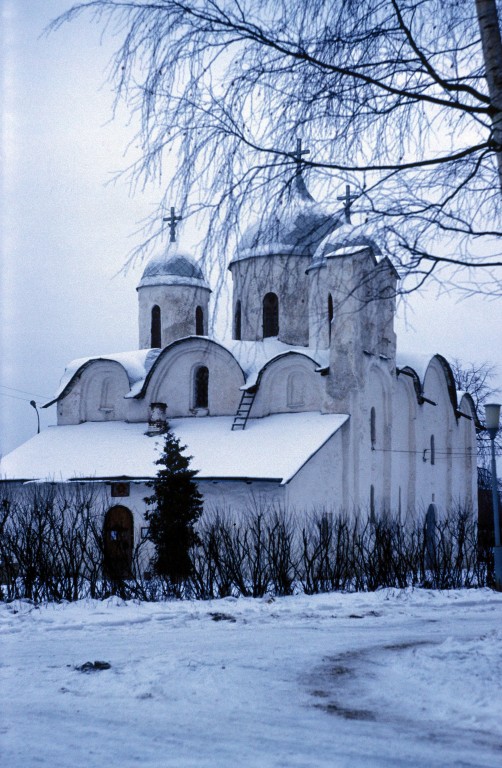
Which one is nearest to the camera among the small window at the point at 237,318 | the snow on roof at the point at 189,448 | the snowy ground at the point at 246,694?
the snowy ground at the point at 246,694

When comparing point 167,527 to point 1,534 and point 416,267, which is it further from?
point 416,267

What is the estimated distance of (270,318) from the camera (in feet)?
97.8

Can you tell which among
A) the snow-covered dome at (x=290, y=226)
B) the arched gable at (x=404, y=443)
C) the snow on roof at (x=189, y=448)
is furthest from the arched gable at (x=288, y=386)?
the snow-covered dome at (x=290, y=226)

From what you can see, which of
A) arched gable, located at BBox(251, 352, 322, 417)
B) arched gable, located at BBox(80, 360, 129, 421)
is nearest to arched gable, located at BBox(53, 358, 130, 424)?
arched gable, located at BBox(80, 360, 129, 421)

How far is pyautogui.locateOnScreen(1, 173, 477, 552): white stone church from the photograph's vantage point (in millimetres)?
23594

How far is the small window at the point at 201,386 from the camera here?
2803 centimetres

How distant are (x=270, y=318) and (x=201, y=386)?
3378 millimetres

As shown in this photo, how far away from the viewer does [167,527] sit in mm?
19906

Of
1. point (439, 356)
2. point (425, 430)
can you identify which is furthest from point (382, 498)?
point (439, 356)

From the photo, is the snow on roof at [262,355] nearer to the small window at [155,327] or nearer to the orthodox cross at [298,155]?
the small window at [155,327]

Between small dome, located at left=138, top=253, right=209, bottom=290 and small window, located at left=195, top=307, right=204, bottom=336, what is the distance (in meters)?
1.10

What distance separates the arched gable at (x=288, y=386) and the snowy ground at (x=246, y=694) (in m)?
15.3

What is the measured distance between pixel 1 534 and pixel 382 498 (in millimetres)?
13544

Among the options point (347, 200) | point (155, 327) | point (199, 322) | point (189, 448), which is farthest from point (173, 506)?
point (347, 200)
